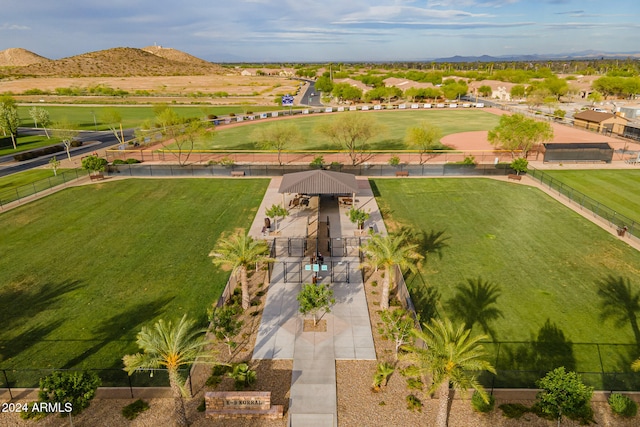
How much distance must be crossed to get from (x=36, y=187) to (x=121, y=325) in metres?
30.6

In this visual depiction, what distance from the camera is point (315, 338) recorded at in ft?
64.3

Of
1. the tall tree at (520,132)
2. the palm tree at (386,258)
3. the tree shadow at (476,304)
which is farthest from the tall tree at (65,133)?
the tall tree at (520,132)

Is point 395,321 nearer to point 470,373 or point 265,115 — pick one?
point 470,373

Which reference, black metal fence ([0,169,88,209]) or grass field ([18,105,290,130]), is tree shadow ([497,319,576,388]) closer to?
black metal fence ([0,169,88,209])

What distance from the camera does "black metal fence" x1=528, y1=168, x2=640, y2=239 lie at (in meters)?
31.0

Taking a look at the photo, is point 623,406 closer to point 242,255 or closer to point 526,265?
point 526,265

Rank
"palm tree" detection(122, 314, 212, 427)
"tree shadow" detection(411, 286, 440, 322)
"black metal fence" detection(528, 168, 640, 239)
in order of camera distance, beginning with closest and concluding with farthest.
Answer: "palm tree" detection(122, 314, 212, 427)
"tree shadow" detection(411, 286, 440, 322)
"black metal fence" detection(528, 168, 640, 239)

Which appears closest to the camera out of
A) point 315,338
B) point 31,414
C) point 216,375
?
point 31,414

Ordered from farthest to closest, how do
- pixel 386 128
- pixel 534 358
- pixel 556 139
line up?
pixel 556 139 → pixel 386 128 → pixel 534 358

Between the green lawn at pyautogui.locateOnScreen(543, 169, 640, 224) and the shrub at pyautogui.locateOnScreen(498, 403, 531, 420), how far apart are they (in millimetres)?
26470

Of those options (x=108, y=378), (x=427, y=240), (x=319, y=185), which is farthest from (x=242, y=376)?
(x=319, y=185)

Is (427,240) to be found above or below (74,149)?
below

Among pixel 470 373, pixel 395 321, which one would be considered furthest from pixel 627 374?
pixel 395 321

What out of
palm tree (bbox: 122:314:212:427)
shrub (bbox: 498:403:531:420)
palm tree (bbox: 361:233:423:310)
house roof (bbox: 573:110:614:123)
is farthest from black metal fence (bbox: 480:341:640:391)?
house roof (bbox: 573:110:614:123)
